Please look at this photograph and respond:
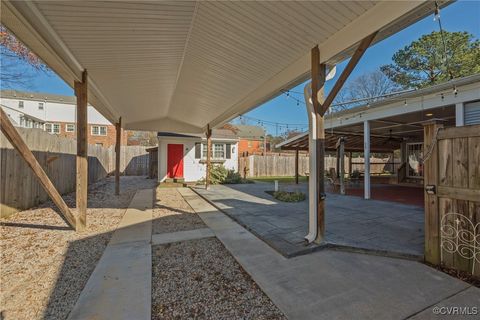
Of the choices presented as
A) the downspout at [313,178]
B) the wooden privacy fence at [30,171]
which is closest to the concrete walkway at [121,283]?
the downspout at [313,178]

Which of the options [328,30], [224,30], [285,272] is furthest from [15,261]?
[328,30]

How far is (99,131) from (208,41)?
29400mm

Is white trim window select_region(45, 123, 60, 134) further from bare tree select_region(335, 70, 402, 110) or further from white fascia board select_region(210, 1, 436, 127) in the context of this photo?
bare tree select_region(335, 70, 402, 110)

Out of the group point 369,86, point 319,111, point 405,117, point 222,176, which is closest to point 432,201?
point 319,111

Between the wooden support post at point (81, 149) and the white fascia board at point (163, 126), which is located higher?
the white fascia board at point (163, 126)

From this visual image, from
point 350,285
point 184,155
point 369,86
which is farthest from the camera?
point 369,86

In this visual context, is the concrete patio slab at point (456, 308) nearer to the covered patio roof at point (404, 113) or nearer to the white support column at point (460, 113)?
the covered patio roof at point (404, 113)

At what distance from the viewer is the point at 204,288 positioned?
8.29 ft

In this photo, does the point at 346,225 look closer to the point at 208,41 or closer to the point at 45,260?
the point at 208,41

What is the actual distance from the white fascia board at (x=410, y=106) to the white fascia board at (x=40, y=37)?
8.38 meters

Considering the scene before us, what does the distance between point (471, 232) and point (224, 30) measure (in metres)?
4.19

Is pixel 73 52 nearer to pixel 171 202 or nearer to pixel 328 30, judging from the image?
pixel 328 30

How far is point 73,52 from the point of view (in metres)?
3.90

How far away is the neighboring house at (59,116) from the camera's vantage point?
90.8 ft
